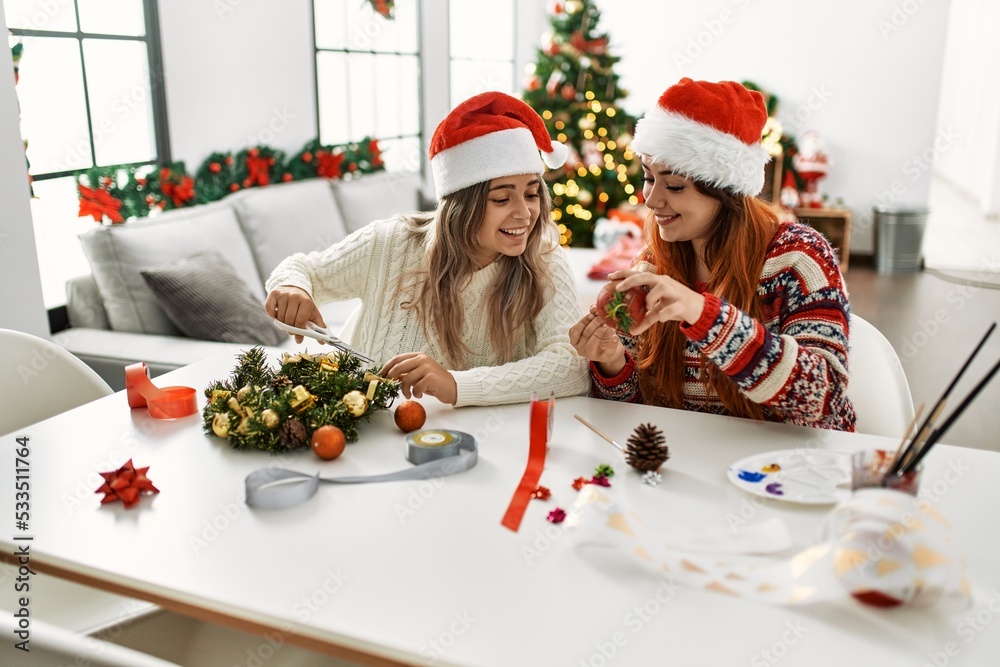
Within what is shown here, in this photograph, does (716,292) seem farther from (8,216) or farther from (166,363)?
(8,216)

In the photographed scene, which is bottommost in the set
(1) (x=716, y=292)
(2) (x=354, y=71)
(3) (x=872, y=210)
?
(3) (x=872, y=210)

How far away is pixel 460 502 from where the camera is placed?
124 centimetres

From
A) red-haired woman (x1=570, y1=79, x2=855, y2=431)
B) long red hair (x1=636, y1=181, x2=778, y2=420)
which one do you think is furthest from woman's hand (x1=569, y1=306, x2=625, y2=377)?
long red hair (x1=636, y1=181, x2=778, y2=420)

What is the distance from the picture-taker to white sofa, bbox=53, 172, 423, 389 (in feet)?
9.12

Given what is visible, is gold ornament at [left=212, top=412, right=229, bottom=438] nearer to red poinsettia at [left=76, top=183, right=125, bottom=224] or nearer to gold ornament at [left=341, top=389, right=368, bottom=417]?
gold ornament at [left=341, top=389, right=368, bottom=417]

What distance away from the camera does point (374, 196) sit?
4578 millimetres

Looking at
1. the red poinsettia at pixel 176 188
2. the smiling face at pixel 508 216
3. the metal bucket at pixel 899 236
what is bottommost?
the metal bucket at pixel 899 236

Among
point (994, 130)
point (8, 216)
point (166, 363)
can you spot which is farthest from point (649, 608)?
point (994, 130)

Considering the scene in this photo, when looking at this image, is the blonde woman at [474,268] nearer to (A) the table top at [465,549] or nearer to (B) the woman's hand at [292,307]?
(B) the woman's hand at [292,307]

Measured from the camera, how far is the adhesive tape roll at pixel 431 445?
1.35 meters

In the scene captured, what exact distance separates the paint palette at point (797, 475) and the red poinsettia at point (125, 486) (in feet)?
2.86

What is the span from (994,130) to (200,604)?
9514mm

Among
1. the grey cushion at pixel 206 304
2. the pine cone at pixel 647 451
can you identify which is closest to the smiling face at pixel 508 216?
the pine cone at pixel 647 451

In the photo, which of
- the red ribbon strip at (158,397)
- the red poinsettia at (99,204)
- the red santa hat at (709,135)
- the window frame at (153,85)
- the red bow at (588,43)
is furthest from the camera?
the red bow at (588,43)
